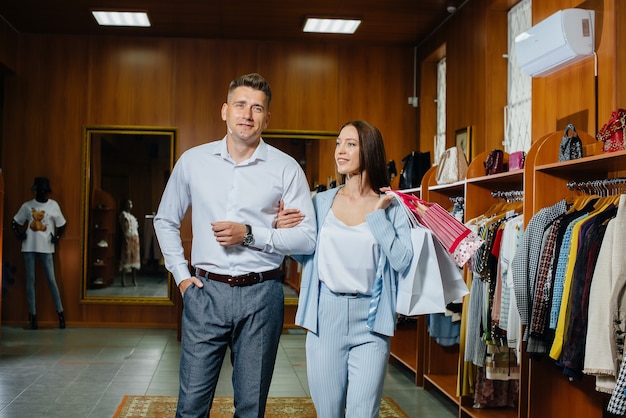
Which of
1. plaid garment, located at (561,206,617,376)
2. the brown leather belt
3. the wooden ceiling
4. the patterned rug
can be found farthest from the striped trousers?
the wooden ceiling

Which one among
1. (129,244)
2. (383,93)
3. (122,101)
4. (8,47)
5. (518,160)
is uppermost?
(8,47)

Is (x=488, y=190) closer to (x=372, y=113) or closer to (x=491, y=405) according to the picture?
(x=491, y=405)

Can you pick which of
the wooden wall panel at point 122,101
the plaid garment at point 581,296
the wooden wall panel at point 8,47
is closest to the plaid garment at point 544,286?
the plaid garment at point 581,296

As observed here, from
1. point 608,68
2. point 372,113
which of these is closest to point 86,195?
point 372,113

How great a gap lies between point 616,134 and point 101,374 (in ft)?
14.2

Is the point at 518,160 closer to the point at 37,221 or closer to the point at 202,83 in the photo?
the point at 202,83

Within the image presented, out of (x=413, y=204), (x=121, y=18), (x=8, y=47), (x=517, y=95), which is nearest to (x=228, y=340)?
(x=413, y=204)

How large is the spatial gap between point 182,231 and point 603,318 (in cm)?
609

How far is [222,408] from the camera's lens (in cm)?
483

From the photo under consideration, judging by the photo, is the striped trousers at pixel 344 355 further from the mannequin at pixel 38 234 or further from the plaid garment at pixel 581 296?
the mannequin at pixel 38 234

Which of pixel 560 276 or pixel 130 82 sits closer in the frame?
pixel 560 276

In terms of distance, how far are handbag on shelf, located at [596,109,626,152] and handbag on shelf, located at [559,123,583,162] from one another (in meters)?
0.27

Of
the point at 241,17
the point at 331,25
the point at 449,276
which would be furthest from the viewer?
the point at 331,25

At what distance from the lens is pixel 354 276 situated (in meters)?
2.71
